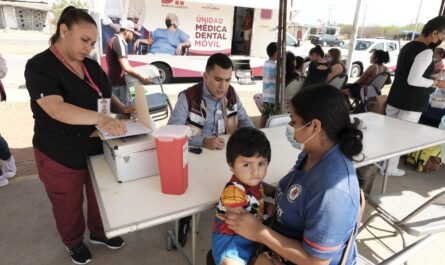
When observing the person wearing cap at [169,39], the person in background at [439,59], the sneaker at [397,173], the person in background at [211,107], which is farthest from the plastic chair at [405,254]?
the person wearing cap at [169,39]

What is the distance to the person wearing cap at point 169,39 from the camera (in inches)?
289

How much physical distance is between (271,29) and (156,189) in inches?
321

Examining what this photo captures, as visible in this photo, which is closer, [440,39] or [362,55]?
[440,39]

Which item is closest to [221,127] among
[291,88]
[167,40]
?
[291,88]

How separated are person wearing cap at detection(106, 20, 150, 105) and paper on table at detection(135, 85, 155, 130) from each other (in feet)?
7.31

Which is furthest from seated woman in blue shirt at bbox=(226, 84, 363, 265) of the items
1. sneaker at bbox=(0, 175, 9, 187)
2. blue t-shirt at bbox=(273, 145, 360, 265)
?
sneaker at bbox=(0, 175, 9, 187)

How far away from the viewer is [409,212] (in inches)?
75.5

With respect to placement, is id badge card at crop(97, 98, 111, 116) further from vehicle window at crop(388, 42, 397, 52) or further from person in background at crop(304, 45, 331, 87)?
vehicle window at crop(388, 42, 397, 52)

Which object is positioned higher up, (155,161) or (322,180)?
(322,180)

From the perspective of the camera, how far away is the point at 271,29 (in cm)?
870

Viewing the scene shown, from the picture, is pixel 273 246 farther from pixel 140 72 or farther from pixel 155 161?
pixel 140 72

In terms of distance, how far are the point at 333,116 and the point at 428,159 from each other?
10.7 ft

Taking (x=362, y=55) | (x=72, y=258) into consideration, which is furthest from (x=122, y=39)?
(x=362, y=55)

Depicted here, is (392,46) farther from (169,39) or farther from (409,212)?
(409,212)
